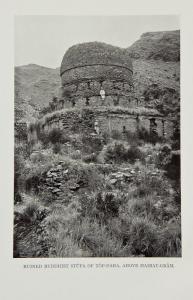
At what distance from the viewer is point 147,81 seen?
6.16 m

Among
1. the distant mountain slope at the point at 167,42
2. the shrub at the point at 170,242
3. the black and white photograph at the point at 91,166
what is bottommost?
the shrub at the point at 170,242

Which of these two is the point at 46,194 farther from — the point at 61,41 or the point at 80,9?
the point at 80,9

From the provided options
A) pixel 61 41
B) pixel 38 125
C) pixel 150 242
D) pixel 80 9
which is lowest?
pixel 150 242

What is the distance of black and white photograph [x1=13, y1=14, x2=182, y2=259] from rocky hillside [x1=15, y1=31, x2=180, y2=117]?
0.7 inches

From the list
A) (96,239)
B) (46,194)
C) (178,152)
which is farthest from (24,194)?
(178,152)

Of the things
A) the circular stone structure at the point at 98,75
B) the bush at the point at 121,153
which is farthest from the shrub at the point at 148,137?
the circular stone structure at the point at 98,75

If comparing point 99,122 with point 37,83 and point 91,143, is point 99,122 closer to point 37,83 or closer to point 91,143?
point 91,143

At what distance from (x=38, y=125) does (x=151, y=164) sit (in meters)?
1.60

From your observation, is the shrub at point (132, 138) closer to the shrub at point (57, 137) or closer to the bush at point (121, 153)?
the bush at point (121, 153)

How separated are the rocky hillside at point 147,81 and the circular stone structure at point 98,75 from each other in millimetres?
202

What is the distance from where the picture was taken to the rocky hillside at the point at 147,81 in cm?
511

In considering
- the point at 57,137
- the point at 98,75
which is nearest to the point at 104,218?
the point at 57,137

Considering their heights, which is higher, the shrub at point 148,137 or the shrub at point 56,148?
the shrub at point 148,137

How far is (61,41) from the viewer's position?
523 cm
